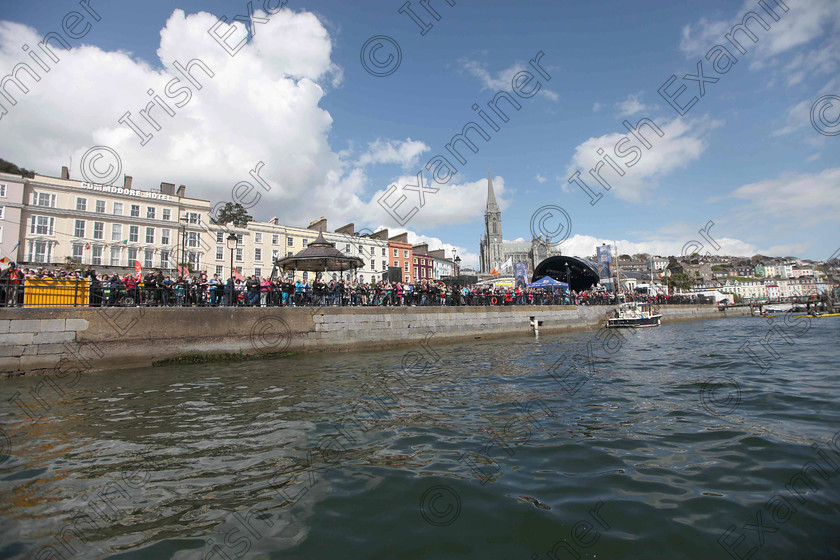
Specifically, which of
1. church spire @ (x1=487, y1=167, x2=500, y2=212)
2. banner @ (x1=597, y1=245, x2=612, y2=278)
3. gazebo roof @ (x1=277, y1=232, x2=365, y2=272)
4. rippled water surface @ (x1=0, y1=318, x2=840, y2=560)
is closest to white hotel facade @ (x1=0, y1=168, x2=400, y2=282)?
gazebo roof @ (x1=277, y1=232, x2=365, y2=272)

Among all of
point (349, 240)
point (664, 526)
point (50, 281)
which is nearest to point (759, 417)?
point (664, 526)

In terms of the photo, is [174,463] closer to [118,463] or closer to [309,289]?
[118,463]

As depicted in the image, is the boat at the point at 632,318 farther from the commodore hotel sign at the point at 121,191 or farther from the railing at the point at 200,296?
the commodore hotel sign at the point at 121,191

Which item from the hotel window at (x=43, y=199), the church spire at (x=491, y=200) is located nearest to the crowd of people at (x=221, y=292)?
the hotel window at (x=43, y=199)

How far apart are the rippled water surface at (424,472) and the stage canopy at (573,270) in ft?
133

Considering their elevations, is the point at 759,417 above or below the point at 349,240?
below

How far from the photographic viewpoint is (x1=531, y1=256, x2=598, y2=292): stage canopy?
47.7 meters

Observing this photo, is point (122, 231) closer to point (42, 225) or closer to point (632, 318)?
point (42, 225)

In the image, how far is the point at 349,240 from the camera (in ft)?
183

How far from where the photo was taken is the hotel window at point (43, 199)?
37.5 metres

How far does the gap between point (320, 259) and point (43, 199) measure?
38207mm

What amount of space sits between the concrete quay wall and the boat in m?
18.9

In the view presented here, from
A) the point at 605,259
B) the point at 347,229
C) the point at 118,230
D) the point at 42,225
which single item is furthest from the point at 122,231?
the point at 605,259

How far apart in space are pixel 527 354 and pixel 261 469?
12675 mm
